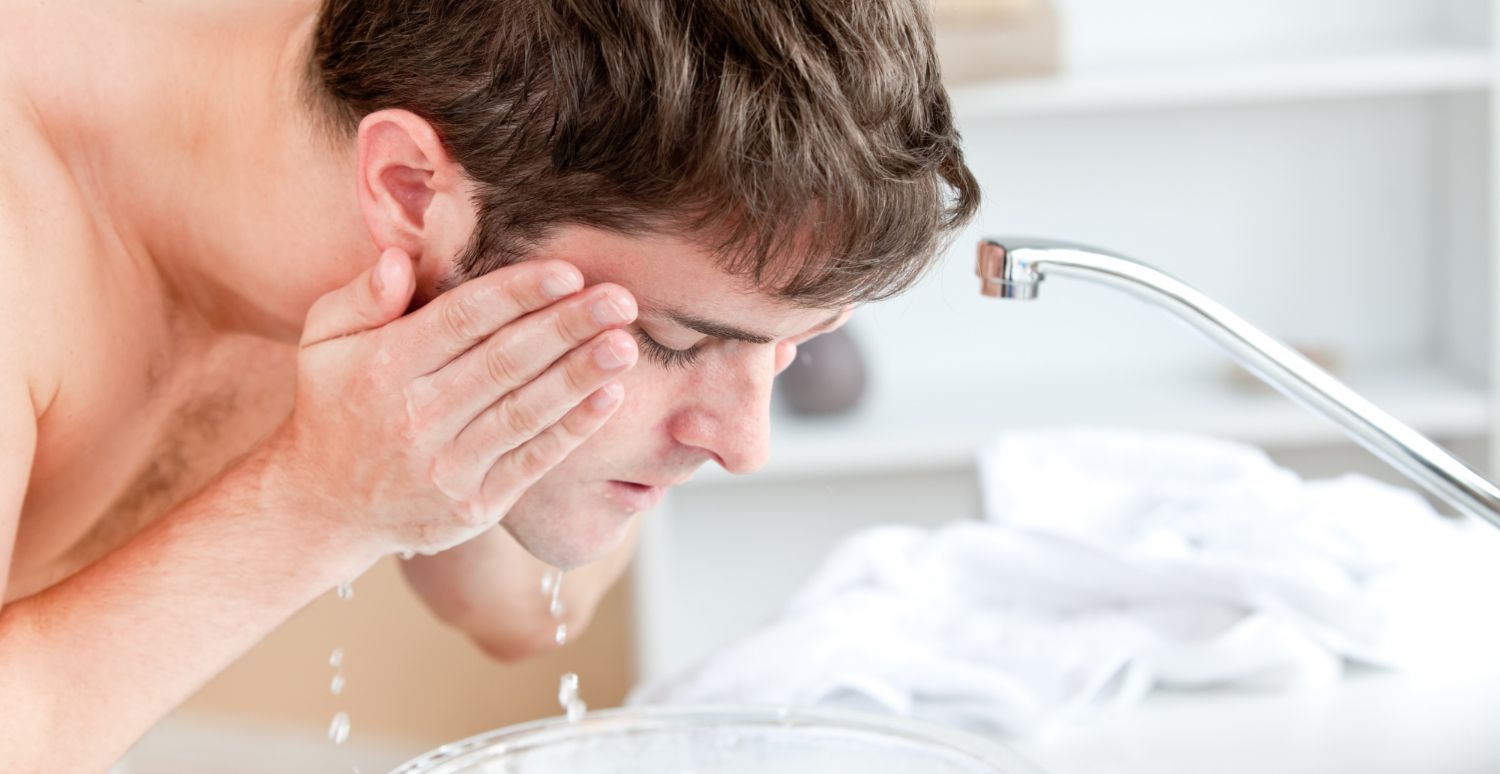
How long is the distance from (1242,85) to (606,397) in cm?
157

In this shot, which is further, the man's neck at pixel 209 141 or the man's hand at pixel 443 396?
the man's neck at pixel 209 141

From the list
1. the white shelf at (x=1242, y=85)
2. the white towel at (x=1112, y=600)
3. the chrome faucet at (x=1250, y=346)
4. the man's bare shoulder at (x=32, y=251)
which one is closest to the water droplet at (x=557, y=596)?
the white towel at (x=1112, y=600)

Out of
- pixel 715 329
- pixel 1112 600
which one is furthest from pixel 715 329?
pixel 1112 600

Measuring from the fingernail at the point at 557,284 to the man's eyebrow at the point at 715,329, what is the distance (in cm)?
7

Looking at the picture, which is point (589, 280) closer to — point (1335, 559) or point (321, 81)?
point (321, 81)

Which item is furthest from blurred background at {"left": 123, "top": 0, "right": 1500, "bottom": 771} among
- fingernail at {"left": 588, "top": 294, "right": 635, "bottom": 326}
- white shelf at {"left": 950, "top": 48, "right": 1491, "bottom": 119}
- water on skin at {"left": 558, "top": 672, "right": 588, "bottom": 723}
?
fingernail at {"left": 588, "top": 294, "right": 635, "bottom": 326}

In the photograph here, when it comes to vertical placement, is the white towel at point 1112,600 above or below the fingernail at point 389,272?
below

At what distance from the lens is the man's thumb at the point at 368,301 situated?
35.7 inches

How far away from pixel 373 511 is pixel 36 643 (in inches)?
7.9

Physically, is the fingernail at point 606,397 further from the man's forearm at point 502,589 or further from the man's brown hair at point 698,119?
the man's forearm at point 502,589

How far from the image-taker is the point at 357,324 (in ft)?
3.03

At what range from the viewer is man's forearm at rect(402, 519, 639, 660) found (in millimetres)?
1294

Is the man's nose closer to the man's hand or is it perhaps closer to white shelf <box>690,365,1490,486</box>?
the man's hand

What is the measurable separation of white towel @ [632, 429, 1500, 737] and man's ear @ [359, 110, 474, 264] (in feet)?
1.33
